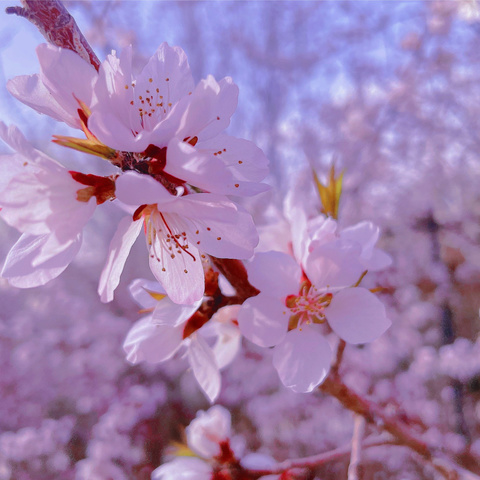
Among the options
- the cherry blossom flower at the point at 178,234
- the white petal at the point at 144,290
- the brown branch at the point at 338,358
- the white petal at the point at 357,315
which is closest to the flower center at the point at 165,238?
the cherry blossom flower at the point at 178,234

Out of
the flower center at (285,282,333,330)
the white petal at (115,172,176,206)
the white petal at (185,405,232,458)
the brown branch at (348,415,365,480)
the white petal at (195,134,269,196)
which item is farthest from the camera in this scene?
the white petal at (185,405,232,458)

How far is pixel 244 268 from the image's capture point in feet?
1.81

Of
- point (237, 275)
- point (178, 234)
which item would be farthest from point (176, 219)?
point (237, 275)

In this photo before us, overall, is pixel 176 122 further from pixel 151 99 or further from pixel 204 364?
pixel 204 364

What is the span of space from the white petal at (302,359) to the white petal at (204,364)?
14 cm

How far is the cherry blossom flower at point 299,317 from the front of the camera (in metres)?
0.51

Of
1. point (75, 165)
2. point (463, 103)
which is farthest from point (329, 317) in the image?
point (463, 103)

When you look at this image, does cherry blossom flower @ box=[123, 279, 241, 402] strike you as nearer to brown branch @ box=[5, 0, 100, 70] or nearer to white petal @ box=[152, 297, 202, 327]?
white petal @ box=[152, 297, 202, 327]

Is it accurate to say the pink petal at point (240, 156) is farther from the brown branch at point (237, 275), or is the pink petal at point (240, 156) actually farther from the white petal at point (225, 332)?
the white petal at point (225, 332)

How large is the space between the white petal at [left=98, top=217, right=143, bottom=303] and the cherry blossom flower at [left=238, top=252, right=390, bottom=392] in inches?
6.2

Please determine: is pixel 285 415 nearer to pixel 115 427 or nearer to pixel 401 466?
pixel 401 466

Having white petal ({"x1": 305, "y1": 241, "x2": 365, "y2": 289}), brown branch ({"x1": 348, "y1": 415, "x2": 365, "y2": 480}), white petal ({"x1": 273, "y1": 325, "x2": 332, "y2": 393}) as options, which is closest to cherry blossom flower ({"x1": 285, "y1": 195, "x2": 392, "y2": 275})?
white petal ({"x1": 305, "y1": 241, "x2": 365, "y2": 289})

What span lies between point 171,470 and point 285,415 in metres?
2.55

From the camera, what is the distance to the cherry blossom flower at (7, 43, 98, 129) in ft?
1.26
